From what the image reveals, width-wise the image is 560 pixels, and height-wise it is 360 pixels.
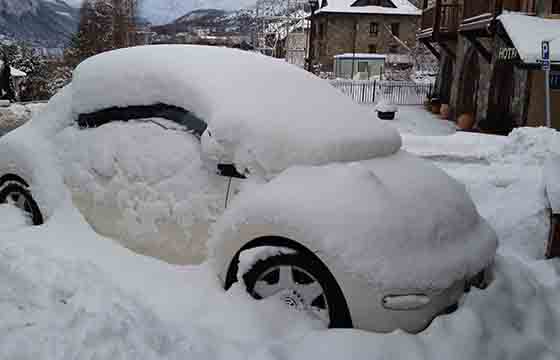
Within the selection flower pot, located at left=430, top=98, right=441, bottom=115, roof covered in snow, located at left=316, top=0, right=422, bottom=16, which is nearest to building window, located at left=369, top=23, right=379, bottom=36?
roof covered in snow, located at left=316, top=0, right=422, bottom=16

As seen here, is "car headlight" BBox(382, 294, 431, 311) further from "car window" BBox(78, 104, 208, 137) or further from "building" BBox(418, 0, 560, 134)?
"building" BBox(418, 0, 560, 134)

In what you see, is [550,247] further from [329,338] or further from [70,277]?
[70,277]

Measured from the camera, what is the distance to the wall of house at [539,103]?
13383 mm

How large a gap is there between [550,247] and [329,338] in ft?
8.23

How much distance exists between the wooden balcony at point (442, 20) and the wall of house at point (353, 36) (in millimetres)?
23148

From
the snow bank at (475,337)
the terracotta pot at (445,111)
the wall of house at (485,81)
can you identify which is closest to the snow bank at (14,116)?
the snow bank at (475,337)

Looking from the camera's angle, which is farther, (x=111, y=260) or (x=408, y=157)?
(x=408, y=157)

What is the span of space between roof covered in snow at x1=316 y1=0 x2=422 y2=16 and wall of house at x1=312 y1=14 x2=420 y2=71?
0.42 m

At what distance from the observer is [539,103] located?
13.7 meters

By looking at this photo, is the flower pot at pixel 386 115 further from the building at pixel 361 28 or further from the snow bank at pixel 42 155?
the building at pixel 361 28

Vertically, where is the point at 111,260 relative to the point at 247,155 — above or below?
below

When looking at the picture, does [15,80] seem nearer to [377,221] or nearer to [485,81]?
[485,81]

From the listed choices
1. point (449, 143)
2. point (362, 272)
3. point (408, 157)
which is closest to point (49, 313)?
point (362, 272)

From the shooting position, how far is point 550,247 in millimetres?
4117
